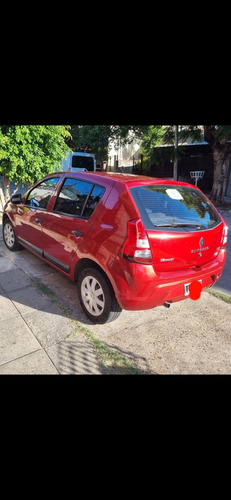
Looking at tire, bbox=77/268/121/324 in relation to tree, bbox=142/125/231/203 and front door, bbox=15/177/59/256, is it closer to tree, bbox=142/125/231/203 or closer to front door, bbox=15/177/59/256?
front door, bbox=15/177/59/256

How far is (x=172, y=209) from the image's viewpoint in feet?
7.91

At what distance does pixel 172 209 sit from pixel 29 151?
510 cm

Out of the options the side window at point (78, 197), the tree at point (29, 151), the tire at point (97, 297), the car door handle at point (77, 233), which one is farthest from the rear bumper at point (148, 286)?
the tree at point (29, 151)

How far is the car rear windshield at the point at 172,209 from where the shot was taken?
224 centimetres

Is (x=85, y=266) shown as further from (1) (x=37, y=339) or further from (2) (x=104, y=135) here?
(2) (x=104, y=135)

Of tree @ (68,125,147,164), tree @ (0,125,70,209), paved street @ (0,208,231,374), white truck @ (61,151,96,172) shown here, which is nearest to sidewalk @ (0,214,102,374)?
paved street @ (0,208,231,374)

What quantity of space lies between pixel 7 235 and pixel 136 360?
3651 mm

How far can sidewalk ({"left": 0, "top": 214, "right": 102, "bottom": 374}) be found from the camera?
2.11 metres

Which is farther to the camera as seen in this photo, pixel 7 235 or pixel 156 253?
pixel 7 235

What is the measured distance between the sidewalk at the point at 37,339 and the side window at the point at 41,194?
48.1 inches

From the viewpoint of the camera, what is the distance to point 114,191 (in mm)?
2396
